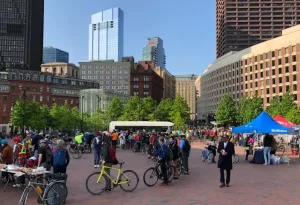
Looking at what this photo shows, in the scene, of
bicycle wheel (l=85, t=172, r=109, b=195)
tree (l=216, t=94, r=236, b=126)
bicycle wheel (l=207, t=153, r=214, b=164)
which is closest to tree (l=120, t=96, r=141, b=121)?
tree (l=216, t=94, r=236, b=126)

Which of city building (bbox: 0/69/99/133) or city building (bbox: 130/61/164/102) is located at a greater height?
city building (bbox: 130/61/164/102)

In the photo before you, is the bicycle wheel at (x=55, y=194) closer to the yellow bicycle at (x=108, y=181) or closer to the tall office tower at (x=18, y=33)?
the yellow bicycle at (x=108, y=181)

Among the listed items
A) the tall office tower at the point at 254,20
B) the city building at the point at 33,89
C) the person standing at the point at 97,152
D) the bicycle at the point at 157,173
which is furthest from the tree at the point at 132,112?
the tall office tower at the point at 254,20

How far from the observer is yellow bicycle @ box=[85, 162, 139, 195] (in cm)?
1202

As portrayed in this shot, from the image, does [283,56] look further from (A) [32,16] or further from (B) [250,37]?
(A) [32,16]

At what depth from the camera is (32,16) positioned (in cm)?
15525

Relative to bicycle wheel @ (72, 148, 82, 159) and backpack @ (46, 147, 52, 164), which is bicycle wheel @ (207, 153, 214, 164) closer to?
bicycle wheel @ (72, 148, 82, 159)

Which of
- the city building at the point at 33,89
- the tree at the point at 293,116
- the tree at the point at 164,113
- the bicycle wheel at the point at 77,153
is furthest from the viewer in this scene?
the city building at the point at 33,89

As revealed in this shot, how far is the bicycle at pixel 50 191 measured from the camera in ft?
32.4

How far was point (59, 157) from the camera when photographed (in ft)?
38.2

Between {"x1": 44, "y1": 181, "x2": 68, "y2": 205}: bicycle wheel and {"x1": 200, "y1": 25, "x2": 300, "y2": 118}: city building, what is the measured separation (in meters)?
87.0

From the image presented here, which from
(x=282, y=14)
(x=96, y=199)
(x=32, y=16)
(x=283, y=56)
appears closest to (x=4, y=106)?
(x=32, y=16)

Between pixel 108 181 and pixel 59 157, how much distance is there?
1872 millimetres

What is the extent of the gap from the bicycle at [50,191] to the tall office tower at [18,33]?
139073mm
